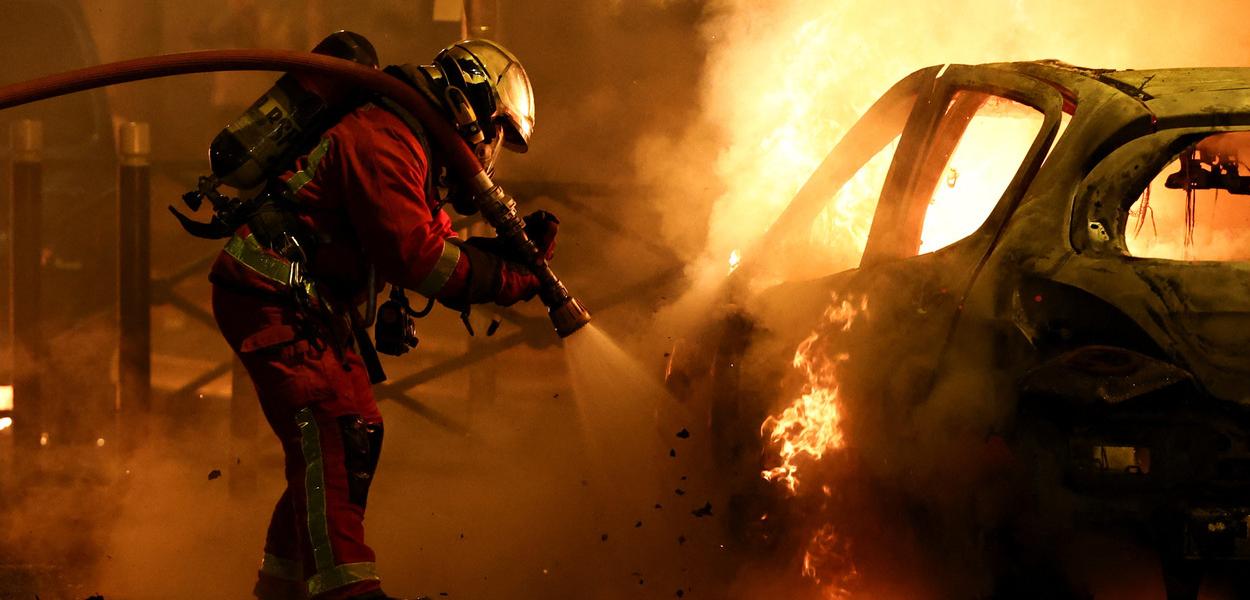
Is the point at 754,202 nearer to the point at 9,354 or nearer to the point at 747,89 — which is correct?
the point at 747,89

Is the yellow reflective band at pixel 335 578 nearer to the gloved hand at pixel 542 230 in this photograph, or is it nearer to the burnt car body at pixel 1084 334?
the gloved hand at pixel 542 230

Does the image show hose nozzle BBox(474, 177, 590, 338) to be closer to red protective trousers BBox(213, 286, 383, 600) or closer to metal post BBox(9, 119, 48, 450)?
red protective trousers BBox(213, 286, 383, 600)

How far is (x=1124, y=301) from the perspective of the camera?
2779mm

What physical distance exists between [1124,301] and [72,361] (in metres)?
7.30

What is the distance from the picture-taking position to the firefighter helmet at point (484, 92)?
13.0ft

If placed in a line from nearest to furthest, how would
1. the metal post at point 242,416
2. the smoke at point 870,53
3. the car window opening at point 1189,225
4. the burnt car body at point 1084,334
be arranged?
the burnt car body at point 1084,334, the car window opening at point 1189,225, the smoke at point 870,53, the metal post at point 242,416

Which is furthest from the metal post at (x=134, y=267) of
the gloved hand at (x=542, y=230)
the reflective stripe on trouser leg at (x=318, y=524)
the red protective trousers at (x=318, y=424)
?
the reflective stripe on trouser leg at (x=318, y=524)

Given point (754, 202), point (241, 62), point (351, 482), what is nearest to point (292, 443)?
point (351, 482)

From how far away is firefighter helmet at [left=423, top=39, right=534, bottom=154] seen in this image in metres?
3.97

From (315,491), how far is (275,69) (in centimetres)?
126

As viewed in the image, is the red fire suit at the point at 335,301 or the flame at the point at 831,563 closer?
the red fire suit at the point at 335,301

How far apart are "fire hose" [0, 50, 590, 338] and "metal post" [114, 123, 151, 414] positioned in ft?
13.1

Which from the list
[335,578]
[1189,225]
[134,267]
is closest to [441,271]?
[335,578]

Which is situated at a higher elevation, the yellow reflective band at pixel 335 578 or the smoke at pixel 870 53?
the smoke at pixel 870 53
